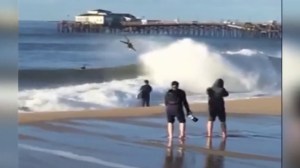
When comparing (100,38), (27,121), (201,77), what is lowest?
(27,121)

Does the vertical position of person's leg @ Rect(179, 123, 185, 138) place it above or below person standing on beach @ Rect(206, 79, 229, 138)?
below

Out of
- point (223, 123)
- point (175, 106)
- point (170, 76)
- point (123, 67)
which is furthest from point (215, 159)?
point (123, 67)

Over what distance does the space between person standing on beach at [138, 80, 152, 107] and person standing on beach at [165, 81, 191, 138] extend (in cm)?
7

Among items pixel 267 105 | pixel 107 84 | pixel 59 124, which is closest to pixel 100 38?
pixel 107 84

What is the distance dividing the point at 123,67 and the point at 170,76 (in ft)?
0.59

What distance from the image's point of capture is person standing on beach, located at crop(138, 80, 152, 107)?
7.57 feet

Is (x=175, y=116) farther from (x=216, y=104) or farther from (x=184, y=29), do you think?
(x=184, y=29)

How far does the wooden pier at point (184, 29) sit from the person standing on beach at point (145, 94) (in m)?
0.20

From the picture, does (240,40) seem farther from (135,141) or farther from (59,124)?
(59,124)

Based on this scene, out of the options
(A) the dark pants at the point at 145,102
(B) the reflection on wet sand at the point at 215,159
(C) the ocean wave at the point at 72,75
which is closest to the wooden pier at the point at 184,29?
(C) the ocean wave at the point at 72,75

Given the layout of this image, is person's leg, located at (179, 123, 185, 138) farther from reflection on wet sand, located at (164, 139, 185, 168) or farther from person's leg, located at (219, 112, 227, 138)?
person's leg, located at (219, 112, 227, 138)

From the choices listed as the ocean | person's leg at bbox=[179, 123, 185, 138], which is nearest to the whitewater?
the ocean

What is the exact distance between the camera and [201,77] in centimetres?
232

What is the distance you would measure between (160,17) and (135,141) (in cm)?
47
